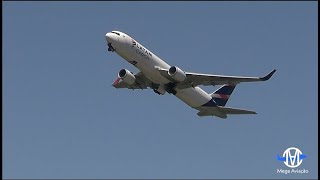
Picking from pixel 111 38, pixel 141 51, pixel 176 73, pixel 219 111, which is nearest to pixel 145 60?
pixel 141 51

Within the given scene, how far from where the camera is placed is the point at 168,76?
5053 cm

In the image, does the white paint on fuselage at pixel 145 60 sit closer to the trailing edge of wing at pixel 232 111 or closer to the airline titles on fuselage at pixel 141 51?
the airline titles on fuselage at pixel 141 51

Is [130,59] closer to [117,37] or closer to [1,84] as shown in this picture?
[117,37]

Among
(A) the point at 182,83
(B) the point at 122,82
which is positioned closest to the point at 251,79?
(A) the point at 182,83

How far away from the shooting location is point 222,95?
61.0 meters

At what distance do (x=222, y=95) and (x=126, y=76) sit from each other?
42.0 ft

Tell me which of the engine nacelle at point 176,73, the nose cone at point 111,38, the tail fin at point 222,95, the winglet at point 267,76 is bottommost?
the winglet at point 267,76

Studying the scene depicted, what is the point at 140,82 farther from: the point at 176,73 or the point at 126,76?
the point at 176,73

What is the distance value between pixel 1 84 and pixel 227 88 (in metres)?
32.7

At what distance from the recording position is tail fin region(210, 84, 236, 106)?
5974 centimetres

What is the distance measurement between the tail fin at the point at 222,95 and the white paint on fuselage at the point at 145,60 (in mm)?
5232

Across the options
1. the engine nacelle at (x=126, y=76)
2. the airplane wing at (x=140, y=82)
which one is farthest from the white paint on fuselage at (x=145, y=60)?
the engine nacelle at (x=126, y=76)

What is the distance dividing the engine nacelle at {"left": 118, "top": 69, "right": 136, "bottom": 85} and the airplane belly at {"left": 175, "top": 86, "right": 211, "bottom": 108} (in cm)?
437

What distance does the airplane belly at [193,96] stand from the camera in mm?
53750
